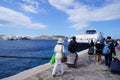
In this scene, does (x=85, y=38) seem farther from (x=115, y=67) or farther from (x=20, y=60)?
(x=115, y=67)

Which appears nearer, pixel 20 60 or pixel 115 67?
pixel 115 67

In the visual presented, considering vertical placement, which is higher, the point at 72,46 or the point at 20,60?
the point at 72,46

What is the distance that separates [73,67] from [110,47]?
253 centimetres

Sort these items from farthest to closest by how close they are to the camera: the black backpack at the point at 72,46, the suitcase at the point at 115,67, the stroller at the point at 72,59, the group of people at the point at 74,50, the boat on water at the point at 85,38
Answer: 1. the boat on water at the point at 85,38
2. the stroller at the point at 72,59
3. the black backpack at the point at 72,46
4. the suitcase at the point at 115,67
5. the group of people at the point at 74,50

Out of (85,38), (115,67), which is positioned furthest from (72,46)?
(85,38)

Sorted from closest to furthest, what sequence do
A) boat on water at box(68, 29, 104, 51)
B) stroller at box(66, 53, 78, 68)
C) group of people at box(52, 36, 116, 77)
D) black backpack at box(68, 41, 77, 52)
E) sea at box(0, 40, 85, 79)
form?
1. group of people at box(52, 36, 116, 77)
2. black backpack at box(68, 41, 77, 52)
3. stroller at box(66, 53, 78, 68)
4. sea at box(0, 40, 85, 79)
5. boat on water at box(68, 29, 104, 51)

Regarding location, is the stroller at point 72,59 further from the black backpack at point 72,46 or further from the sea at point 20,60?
the sea at point 20,60

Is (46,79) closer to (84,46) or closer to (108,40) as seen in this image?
(108,40)

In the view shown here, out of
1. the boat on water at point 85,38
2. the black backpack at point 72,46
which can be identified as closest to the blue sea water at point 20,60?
the boat on water at point 85,38

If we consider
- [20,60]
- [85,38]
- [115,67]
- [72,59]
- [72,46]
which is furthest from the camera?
[85,38]

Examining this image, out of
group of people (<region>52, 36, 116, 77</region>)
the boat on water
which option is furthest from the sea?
group of people (<region>52, 36, 116, 77</region>)

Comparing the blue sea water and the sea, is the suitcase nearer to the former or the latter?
the sea

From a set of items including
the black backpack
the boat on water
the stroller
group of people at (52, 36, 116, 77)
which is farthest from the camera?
the boat on water

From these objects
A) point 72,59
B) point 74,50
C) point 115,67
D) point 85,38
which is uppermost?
point 85,38
